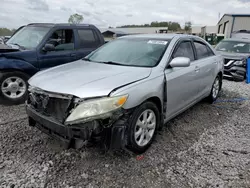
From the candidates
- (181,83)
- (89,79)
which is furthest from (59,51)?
(181,83)

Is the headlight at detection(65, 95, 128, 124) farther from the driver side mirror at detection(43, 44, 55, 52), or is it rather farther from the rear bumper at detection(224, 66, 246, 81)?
the rear bumper at detection(224, 66, 246, 81)

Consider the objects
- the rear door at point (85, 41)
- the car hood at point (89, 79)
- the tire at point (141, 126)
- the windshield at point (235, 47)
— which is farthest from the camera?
the windshield at point (235, 47)

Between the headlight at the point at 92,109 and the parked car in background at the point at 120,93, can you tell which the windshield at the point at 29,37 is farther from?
the headlight at the point at 92,109

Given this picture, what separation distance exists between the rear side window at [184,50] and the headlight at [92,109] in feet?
5.29

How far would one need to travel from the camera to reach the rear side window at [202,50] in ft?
14.0

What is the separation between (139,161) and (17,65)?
11.0ft

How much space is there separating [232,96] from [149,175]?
4.28m

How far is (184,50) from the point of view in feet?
12.5

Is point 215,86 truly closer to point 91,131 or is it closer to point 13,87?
point 91,131

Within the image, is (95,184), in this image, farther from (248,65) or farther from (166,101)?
(248,65)

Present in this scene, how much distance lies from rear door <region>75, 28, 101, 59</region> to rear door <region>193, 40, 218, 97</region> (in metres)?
2.86

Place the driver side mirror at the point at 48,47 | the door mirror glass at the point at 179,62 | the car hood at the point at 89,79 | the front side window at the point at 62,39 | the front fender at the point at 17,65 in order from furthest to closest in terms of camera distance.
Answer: the front side window at the point at 62,39 → the driver side mirror at the point at 48,47 → the front fender at the point at 17,65 → the door mirror glass at the point at 179,62 → the car hood at the point at 89,79

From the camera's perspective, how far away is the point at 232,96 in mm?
5832

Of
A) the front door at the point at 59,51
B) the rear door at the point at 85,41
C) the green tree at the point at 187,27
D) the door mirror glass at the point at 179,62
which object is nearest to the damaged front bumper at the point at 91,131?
the door mirror glass at the point at 179,62
